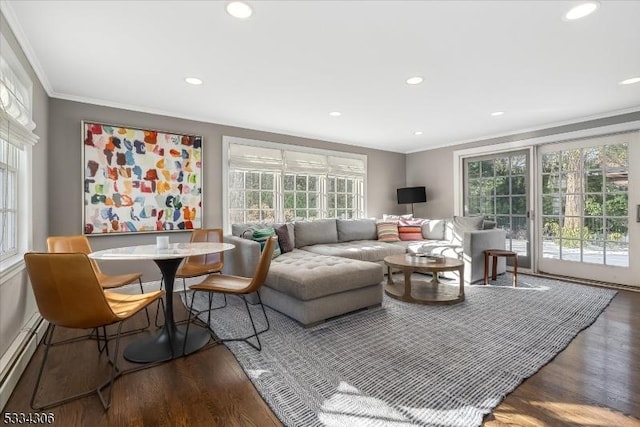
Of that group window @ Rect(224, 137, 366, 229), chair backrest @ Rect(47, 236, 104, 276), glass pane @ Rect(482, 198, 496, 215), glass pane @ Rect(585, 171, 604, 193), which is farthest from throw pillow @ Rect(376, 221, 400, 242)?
chair backrest @ Rect(47, 236, 104, 276)

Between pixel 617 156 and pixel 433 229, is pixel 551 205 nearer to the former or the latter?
pixel 617 156

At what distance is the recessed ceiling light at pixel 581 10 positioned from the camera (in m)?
1.81

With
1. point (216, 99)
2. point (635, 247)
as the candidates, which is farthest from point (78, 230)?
point (635, 247)

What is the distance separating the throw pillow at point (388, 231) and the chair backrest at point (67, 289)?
161 inches

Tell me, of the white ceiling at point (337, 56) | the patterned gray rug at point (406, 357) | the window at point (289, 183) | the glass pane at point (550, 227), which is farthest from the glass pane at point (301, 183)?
the glass pane at point (550, 227)

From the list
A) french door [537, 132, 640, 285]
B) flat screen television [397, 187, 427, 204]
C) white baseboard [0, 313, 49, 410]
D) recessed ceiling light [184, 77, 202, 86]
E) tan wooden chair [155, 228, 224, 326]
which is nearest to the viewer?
white baseboard [0, 313, 49, 410]

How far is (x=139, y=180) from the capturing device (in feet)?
12.0

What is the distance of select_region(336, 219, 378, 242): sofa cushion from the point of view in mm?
5008

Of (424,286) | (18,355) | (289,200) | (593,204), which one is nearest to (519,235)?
(593,204)

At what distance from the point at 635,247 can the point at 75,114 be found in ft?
22.1

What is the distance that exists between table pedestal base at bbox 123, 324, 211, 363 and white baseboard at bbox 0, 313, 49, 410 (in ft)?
1.82

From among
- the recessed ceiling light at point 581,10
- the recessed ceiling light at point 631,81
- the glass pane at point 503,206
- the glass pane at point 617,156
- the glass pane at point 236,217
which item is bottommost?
the glass pane at point 236,217

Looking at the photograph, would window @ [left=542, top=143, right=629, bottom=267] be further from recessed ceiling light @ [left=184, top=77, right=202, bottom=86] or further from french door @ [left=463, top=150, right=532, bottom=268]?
recessed ceiling light @ [left=184, top=77, right=202, bottom=86]

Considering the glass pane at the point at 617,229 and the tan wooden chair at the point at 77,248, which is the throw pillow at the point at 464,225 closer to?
the glass pane at the point at 617,229
